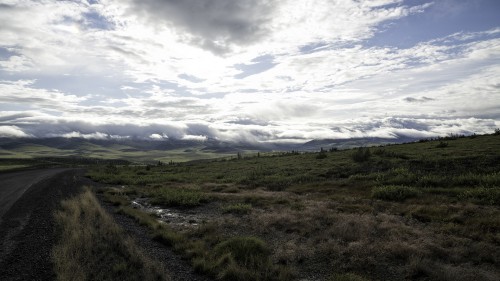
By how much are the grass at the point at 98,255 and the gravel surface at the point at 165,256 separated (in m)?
0.48

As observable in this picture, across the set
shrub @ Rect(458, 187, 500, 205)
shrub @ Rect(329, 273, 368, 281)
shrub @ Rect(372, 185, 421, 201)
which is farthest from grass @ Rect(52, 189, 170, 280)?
shrub @ Rect(458, 187, 500, 205)

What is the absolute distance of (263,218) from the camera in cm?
1919

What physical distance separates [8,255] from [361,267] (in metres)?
13.5

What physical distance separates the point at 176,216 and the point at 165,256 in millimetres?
9635

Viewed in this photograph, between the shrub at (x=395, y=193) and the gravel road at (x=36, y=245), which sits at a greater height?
the shrub at (x=395, y=193)

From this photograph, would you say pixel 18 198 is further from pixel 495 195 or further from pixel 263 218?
pixel 495 195

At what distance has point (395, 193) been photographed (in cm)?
2306

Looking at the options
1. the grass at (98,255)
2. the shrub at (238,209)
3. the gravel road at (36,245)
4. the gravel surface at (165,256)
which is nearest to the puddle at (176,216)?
the shrub at (238,209)

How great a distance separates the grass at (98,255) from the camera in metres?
10.5

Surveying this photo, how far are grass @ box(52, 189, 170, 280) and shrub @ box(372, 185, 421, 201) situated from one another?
17682 mm

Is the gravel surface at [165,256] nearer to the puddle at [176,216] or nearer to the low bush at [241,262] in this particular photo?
the low bush at [241,262]

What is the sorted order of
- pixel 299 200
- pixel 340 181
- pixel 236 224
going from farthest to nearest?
pixel 340 181 < pixel 299 200 < pixel 236 224

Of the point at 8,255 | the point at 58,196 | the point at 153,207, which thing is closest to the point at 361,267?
the point at 8,255

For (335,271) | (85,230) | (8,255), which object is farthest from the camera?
(85,230)
